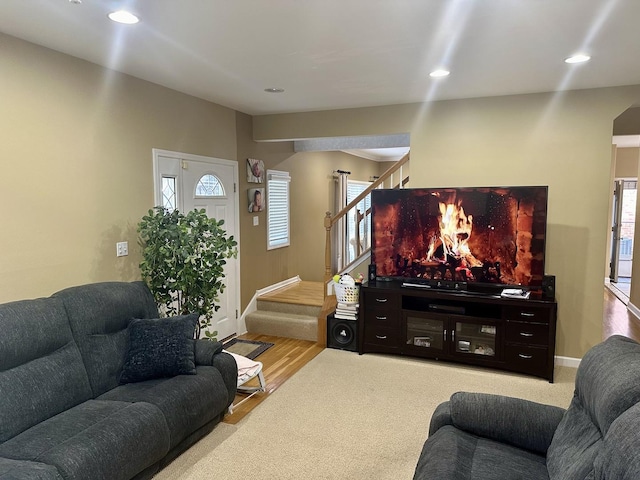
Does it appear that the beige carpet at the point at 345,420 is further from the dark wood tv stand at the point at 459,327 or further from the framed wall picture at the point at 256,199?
the framed wall picture at the point at 256,199

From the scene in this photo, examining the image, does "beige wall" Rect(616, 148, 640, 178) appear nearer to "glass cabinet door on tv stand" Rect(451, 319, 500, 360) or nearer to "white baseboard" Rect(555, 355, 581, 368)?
"white baseboard" Rect(555, 355, 581, 368)

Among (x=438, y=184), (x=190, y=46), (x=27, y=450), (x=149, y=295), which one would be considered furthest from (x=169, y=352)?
(x=438, y=184)

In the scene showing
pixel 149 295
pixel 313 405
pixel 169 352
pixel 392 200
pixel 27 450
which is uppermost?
pixel 392 200

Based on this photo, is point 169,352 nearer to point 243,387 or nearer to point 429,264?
point 243,387

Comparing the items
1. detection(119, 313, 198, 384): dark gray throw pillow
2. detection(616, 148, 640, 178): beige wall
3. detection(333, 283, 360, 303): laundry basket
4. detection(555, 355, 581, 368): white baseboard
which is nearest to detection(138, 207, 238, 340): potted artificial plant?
detection(119, 313, 198, 384): dark gray throw pillow

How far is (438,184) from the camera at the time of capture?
4.59 m

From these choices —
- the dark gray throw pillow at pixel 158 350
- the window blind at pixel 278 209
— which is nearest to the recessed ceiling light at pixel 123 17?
the dark gray throw pillow at pixel 158 350

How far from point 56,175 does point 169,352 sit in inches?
59.1

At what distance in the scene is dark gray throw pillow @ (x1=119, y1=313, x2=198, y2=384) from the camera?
9.34 ft

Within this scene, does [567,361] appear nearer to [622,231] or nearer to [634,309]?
[634,309]

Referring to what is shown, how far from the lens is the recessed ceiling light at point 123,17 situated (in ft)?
7.88

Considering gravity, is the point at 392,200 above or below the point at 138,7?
below

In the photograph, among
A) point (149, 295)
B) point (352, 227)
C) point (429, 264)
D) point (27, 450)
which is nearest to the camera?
point (27, 450)

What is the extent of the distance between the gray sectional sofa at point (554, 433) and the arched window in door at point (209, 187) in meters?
3.25
